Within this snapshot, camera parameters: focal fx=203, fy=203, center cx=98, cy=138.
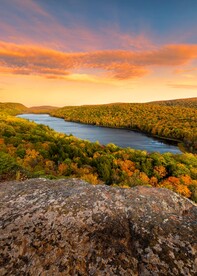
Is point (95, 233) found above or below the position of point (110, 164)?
above

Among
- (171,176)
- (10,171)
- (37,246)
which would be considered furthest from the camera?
(171,176)

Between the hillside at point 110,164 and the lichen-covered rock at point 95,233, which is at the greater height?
the lichen-covered rock at point 95,233

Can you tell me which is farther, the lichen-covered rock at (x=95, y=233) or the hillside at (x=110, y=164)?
the hillside at (x=110, y=164)

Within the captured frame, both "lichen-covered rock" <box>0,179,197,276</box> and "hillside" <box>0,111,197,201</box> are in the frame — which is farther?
"hillside" <box>0,111,197,201</box>

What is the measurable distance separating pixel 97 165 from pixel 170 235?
48.5 meters

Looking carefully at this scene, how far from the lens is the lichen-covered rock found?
3.17 metres

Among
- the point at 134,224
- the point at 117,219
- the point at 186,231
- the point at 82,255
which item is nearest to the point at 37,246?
the point at 82,255

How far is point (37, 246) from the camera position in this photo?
138 inches

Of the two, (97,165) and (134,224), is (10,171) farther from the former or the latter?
(97,165)

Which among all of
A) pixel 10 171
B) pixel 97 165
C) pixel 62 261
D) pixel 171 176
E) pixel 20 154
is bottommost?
pixel 171 176

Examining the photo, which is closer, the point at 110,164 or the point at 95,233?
the point at 95,233

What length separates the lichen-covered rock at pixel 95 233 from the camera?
3.17 metres

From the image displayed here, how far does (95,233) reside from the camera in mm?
3785

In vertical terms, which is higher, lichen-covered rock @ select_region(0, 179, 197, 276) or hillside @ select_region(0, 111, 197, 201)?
lichen-covered rock @ select_region(0, 179, 197, 276)
